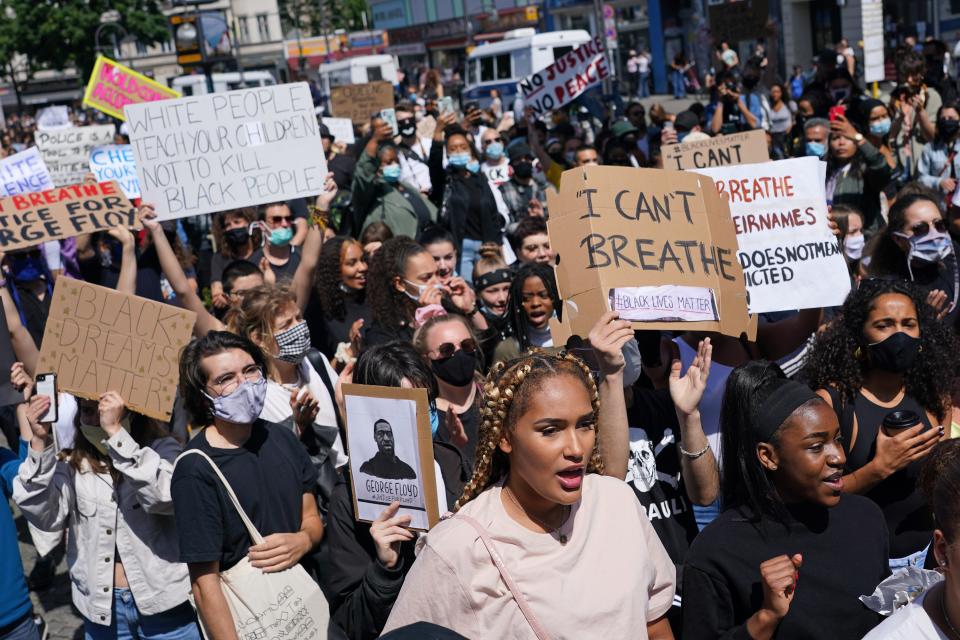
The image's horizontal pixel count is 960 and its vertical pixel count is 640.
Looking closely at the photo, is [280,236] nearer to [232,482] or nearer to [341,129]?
[232,482]

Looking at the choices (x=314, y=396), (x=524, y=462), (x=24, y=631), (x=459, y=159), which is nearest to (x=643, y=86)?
(x=459, y=159)

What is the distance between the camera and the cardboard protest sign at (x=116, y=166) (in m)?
11.3

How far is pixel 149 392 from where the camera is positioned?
4.45m

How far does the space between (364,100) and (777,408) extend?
1346cm

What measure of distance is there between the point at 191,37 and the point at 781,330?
1594 centimetres

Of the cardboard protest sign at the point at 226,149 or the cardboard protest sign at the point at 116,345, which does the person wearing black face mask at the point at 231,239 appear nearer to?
the cardboard protest sign at the point at 226,149

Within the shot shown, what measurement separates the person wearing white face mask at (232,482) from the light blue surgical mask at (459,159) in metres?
5.26

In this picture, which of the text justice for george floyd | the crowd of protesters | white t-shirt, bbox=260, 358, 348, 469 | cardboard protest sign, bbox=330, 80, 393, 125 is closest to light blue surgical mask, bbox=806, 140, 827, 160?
the crowd of protesters

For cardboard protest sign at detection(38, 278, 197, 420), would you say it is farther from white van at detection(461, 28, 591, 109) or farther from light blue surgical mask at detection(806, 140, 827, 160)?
white van at detection(461, 28, 591, 109)

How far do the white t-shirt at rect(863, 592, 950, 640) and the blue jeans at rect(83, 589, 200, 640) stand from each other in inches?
115

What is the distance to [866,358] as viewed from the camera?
407 centimetres

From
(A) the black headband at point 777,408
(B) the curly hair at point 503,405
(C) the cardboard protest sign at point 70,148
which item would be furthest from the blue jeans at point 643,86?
(B) the curly hair at point 503,405

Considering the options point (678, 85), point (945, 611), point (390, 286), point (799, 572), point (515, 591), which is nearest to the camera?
point (945, 611)

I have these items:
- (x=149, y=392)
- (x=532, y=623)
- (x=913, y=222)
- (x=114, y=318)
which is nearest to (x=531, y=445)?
(x=532, y=623)
